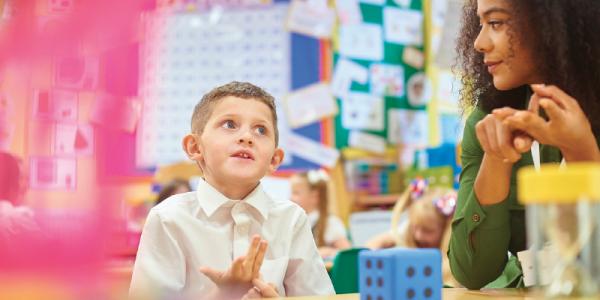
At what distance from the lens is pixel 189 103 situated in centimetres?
392

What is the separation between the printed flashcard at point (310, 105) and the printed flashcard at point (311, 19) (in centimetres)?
33

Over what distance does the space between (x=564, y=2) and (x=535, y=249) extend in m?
0.58

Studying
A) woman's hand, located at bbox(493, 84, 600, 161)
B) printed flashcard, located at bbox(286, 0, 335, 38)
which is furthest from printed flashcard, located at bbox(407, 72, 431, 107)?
woman's hand, located at bbox(493, 84, 600, 161)

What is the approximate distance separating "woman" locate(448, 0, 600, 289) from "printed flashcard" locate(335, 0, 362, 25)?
10.7 feet

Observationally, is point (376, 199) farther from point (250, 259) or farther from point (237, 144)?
point (250, 259)

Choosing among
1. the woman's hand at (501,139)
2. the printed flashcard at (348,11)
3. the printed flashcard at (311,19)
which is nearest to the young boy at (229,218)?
the woman's hand at (501,139)

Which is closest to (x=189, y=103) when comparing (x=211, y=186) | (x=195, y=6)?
(x=195, y=6)

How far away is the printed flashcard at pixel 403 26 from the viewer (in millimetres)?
4590

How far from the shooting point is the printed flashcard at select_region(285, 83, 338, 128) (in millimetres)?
4211

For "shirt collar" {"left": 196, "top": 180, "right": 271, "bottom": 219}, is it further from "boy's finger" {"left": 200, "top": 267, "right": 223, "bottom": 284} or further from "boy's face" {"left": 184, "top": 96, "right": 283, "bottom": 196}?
"boy's finger" {"left": 200, "top": 267, "right": 223, "bottom": 284}

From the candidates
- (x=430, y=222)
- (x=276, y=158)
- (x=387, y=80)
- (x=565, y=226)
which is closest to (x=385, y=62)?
(x=387, y=80)

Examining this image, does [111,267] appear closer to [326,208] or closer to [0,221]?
[0,221]

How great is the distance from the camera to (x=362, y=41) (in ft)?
14.8

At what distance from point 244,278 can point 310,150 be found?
338 centimetres
